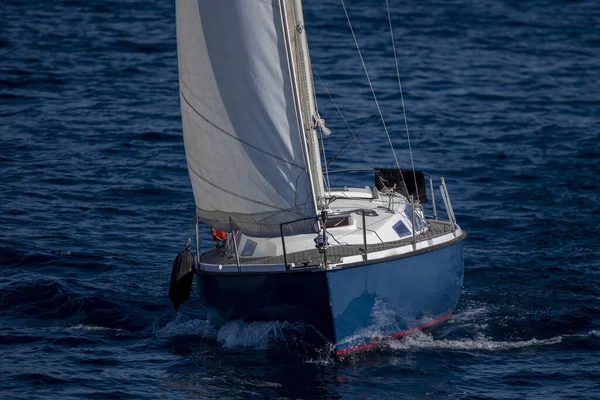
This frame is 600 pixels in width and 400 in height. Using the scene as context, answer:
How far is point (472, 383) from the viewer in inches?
703

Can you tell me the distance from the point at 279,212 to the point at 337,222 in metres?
1.53

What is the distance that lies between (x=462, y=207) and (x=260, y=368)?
11114mm

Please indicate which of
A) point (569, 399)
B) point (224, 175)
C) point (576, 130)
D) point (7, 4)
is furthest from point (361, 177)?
point (7, 4)

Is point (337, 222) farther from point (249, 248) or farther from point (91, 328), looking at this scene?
point (91, 328)

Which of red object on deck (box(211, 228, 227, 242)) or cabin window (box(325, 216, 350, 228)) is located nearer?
cabin window (box(325, 216, 350, 228))

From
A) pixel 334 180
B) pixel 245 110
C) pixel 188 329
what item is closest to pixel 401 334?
pixel 188 329

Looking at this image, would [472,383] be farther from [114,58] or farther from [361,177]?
[114,58]

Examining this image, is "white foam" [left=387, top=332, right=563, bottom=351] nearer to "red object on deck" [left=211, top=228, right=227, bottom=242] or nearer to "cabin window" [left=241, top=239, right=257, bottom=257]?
"cabin window" [left=241, top=239, right=257, bottom=257]

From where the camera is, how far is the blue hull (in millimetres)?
17708

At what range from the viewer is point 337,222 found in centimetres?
1942

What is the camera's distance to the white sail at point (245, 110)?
17.7 meters

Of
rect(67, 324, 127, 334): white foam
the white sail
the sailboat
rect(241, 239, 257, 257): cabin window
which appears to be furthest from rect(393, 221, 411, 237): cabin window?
rect(67, 324, 127, 334): white foam

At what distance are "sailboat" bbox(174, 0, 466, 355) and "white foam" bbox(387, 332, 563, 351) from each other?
0.25 m

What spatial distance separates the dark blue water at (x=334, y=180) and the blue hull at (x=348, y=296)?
1.35 ft
